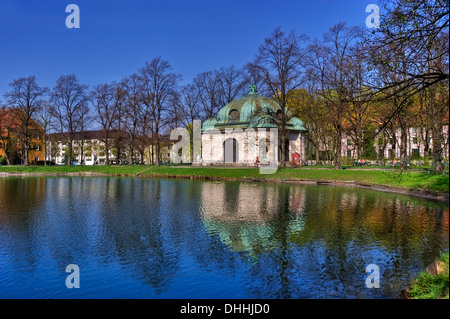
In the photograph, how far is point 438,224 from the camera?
49.6 feet

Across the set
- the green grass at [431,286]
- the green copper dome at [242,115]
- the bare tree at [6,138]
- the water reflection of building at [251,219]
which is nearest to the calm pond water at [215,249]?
the water reflection of building at [251,219]

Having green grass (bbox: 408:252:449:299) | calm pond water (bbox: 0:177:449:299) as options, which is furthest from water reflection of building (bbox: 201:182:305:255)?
green grass (bbox: 408:252:449:299)

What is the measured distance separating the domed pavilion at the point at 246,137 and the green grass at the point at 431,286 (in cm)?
4676

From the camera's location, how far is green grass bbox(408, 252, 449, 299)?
7.03 m

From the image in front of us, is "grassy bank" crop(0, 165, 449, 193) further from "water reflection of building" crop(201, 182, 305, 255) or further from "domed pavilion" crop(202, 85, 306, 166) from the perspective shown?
"domed pavilion" crop(202, 85, 306, 166)

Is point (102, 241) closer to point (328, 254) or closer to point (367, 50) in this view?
point (328, 254)

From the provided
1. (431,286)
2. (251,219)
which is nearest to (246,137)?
(251,219)

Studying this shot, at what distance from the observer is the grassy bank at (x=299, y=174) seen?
27.5 m

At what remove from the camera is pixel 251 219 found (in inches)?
671
